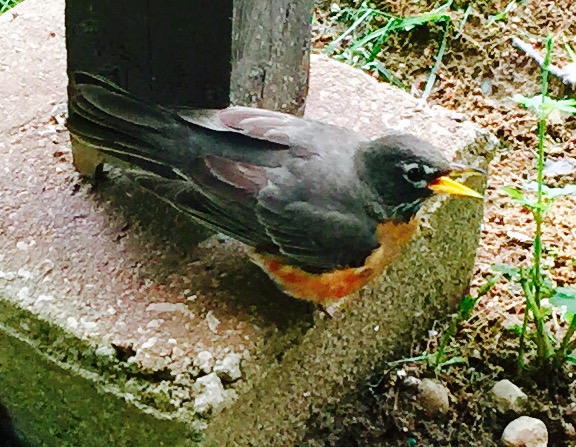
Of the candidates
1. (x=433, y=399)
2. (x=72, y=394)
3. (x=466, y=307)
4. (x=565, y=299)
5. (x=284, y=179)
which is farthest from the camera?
(x=466, y=307)

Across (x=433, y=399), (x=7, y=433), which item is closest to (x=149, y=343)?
(x=7, y=433)

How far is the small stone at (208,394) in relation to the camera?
214cm

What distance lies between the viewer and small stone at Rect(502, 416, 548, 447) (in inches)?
108

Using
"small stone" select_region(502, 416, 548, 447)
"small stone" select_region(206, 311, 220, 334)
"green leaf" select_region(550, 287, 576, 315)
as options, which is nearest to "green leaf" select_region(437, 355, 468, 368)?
"small stone" select_region(502, 416, 548, 447)

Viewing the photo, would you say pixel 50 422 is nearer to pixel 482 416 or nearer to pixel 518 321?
pixel 482 416

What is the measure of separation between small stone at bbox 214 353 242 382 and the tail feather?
43 centimetres

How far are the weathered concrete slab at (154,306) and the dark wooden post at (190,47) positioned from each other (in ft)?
0.63

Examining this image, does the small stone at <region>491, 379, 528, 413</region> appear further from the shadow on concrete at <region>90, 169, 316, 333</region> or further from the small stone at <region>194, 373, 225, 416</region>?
the small stone at <region>194, 373, 225, 416</region>

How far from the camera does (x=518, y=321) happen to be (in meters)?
3.05

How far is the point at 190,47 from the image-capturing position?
2.29 m

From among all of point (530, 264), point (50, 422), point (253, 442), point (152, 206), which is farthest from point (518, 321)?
point (50, 422)

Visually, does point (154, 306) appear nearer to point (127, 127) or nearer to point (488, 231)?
point (127, 127)

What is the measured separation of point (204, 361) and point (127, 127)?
1.87 ft

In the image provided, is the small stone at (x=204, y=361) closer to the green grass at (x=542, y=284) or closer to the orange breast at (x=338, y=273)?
the orange breast at (x=338, y=273)
